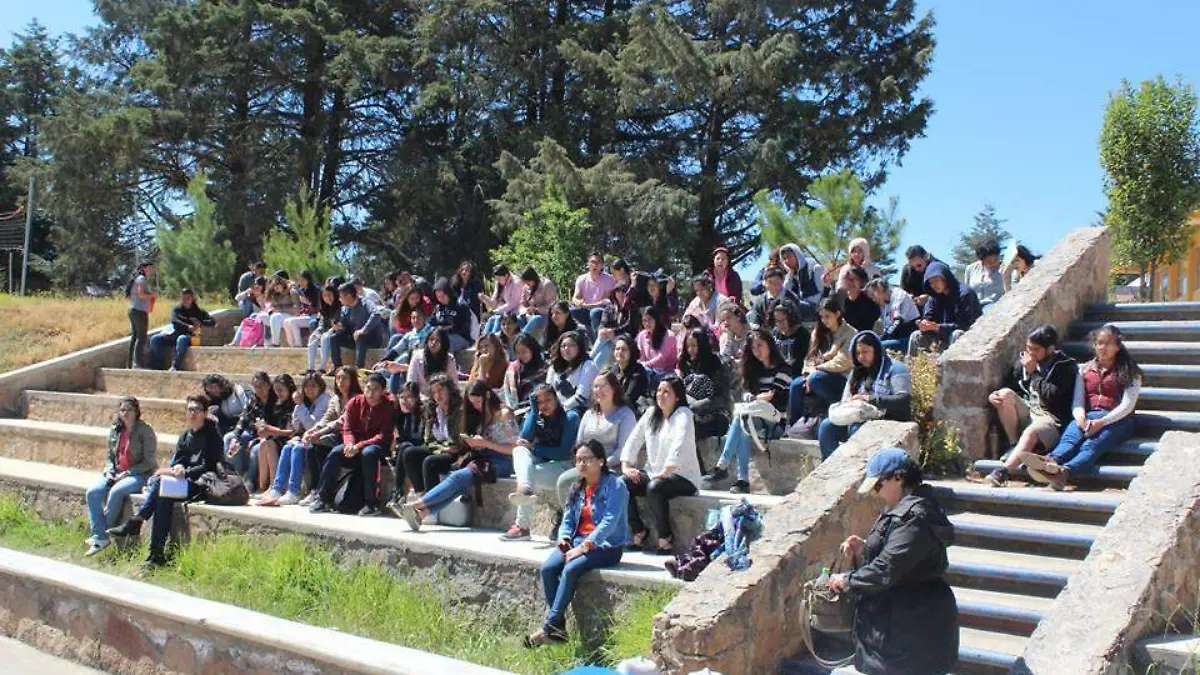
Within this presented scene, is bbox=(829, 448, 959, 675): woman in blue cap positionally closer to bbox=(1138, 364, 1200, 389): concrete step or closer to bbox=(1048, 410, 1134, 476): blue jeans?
bbox=(1048, 410, 1134, 476): blue jeans

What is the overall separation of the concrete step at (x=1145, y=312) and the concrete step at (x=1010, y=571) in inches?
146

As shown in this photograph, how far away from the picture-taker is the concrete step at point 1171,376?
25.8 ft

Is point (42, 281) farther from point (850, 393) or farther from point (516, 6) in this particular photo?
point (850, 393)

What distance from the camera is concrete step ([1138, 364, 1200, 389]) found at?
7855 millimetres

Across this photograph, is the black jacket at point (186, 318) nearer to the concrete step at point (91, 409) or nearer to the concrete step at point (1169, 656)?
the concrete step at point (91, 409)

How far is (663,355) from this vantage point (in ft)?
31.7

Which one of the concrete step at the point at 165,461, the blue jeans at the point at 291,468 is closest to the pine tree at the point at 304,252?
the concrete step at the point at 165,461

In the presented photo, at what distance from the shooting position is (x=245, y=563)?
8828 mm

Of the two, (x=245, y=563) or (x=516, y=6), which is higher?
(x=516, y=6)

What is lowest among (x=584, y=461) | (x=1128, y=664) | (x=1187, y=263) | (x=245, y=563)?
(x=245, y=563)

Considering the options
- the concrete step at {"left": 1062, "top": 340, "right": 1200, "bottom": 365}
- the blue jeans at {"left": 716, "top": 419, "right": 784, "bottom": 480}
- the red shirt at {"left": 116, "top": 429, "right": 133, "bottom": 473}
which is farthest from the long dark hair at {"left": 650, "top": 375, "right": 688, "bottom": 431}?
the red shirt at {"left": 116, "top": 429, "right": 133, "bottom": 473}

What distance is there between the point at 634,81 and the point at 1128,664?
19177mm

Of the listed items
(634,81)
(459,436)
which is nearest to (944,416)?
(459,436)

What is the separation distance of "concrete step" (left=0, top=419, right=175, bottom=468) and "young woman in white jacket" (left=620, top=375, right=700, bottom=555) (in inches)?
247
